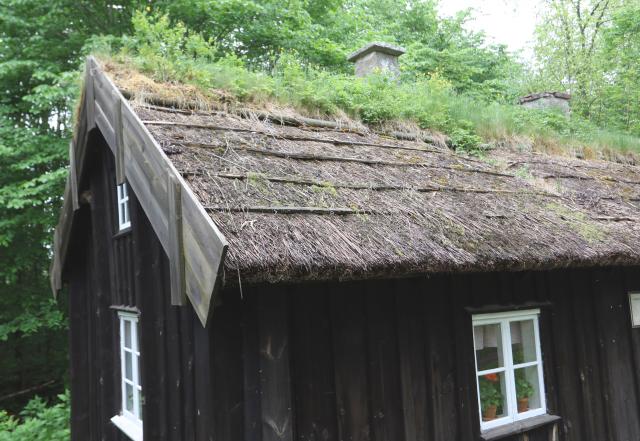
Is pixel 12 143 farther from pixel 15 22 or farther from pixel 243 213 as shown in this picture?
pixel 243 213

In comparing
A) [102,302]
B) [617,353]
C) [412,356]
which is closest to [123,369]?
[102,302]

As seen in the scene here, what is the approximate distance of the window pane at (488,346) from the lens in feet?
14.2

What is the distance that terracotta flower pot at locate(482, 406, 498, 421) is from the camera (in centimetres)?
425

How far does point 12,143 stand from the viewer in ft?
30.4

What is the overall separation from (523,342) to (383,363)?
5.33 ft

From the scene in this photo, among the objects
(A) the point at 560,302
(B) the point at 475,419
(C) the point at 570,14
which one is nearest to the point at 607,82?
(C) the point at 570,14

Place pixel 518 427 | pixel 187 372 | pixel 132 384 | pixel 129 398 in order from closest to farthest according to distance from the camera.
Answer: pixel 187 372 < pixel 518 427 < pixel 132 384 < pixel 129 398

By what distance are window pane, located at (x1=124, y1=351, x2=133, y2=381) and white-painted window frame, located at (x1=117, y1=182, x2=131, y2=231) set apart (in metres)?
1.28

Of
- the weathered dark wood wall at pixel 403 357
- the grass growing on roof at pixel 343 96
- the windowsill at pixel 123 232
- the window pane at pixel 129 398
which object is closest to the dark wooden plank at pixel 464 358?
the weathered dark wood wall at pixel 403 357

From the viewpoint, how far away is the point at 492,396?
14.1ft

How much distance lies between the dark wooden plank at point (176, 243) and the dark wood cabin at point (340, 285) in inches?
0.5

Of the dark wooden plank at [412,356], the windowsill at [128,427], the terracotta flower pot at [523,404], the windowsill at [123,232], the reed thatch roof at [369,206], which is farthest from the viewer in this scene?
the windowsill at [123,232]

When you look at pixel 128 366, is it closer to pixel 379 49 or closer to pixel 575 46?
pixel 379 49

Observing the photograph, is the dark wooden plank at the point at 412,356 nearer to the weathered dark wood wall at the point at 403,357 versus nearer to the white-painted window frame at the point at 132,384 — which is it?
the weathered dark wood wall at the point at 403,357
